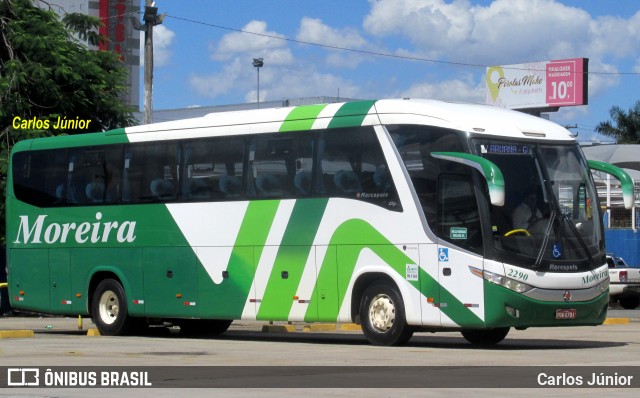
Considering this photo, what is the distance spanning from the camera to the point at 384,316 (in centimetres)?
1839

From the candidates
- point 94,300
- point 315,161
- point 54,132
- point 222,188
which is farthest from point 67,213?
point 54,132

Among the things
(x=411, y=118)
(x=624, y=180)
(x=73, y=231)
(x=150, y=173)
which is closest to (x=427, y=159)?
(x=411, y=118)

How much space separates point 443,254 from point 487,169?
1.65 m

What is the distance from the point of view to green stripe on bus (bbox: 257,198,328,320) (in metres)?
19.4

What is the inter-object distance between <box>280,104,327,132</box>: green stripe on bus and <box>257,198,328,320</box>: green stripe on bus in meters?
1.18

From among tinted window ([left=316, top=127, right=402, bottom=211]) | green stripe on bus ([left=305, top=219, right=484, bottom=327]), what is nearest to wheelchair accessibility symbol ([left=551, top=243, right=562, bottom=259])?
green stripe on bus ([left=305, top=219, right=484, bottom=327])

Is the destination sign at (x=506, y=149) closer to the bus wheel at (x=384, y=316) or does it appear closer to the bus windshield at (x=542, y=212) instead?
the bus windshield at (x=542, y=212)

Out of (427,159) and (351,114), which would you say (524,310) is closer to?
(427,159)

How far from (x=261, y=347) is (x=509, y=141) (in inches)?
186

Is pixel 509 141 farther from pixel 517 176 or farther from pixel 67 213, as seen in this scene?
pixel 67 213

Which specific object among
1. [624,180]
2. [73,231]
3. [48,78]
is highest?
[48,78]

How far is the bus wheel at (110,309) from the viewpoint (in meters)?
22.3

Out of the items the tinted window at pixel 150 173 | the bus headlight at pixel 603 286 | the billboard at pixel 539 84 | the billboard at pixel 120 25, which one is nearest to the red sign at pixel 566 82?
the billboard at pixel 539 84

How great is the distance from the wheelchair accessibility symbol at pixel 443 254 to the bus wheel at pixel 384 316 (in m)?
0.96
